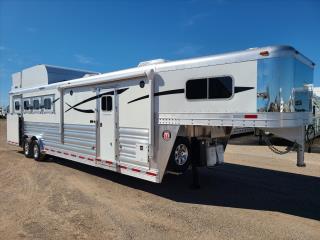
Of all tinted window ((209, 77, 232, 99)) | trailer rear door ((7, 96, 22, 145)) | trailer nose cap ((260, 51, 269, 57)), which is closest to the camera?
trailer nose cap ((260, 51, 269, 57))

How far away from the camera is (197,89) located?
6285mm

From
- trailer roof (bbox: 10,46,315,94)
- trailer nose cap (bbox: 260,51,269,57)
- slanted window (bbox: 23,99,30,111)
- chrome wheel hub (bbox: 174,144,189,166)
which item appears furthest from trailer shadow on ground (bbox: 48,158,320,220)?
slanted window (bbox: 23,99,30,111)

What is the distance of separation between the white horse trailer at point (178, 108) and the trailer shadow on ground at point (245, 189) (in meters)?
0.70

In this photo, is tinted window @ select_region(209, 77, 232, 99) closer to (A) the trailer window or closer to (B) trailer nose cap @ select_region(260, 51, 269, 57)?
(B) trailer nose cap @ select_region(260, 51, 269, 57)

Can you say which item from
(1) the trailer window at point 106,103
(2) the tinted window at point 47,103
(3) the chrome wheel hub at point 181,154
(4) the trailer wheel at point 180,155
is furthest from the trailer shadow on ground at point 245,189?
(2) the tinted window at point 47,103

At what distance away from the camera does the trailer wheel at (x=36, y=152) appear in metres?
11.8

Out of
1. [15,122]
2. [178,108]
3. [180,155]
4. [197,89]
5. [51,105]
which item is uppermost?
[197,89]

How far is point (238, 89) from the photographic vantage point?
5703mm

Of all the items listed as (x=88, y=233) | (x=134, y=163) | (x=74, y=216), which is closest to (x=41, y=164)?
(x=134, y=163)

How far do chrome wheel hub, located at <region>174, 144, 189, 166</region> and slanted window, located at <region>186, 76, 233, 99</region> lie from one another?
3.93ft

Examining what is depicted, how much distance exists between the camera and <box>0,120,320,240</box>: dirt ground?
5.27 meters

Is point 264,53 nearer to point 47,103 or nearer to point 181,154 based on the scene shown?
point 181,154

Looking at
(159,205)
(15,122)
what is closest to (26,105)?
(15,122)

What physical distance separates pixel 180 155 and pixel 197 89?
61.4 inches
